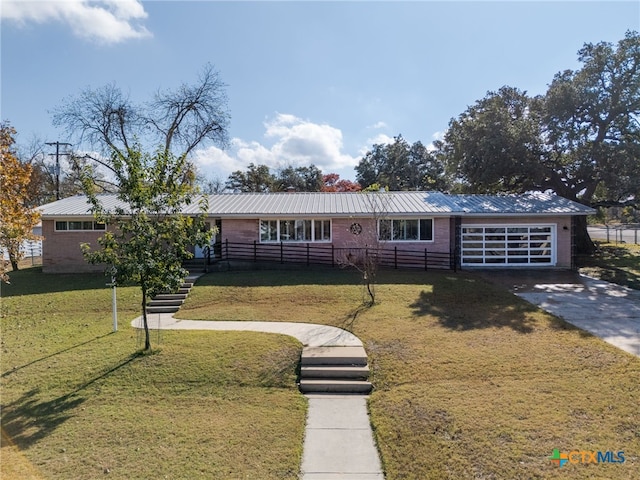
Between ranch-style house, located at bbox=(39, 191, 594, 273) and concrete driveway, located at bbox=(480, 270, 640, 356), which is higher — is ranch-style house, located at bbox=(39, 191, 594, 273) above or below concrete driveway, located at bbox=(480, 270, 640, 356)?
above


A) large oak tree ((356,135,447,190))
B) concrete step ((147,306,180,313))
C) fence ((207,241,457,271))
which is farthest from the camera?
large oak tree ((356,135,447,190))

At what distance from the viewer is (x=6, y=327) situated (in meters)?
11.7

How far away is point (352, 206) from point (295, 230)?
10.4 ft

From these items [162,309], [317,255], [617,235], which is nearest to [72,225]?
[162,309]

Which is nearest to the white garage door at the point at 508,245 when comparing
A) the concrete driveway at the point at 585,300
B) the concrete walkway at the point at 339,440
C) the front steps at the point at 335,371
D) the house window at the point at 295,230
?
the concrete driveway at the point at 585,300

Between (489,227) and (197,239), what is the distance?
51.2ft

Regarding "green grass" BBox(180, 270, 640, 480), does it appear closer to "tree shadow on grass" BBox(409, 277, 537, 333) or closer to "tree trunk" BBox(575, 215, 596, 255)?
"tree shadow on grass" BBox(409, 277, 537, 333)

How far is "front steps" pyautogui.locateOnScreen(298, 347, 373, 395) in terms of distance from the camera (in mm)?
7492

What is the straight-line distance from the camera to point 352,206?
775 inches

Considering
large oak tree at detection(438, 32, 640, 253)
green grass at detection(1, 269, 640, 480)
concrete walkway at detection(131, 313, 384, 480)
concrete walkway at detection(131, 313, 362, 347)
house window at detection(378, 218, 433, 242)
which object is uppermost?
large oak tree at detection(438, 32, 640, 253)

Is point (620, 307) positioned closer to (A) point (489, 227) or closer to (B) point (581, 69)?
(A) point (489, 227)

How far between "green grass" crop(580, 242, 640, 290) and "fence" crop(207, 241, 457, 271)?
6.87 meters

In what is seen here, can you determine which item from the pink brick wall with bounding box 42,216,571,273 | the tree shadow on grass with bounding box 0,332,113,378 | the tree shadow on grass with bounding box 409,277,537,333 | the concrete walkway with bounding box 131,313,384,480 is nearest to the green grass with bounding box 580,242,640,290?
the pink brick wall with bounding box 42,216,571,273

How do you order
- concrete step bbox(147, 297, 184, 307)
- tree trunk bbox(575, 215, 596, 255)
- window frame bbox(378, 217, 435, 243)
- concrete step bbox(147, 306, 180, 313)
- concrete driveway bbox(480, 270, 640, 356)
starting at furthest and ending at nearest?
tree trunk bbox(575, 215, 596, 255)
window frame bbox(378, 217, 435, 243)
concrete step bbox(147, 297, 184, 307)
concrete step bbox(147, 306, 180, 313)
concrete driveway bbox(480, 270, 640, 356)
